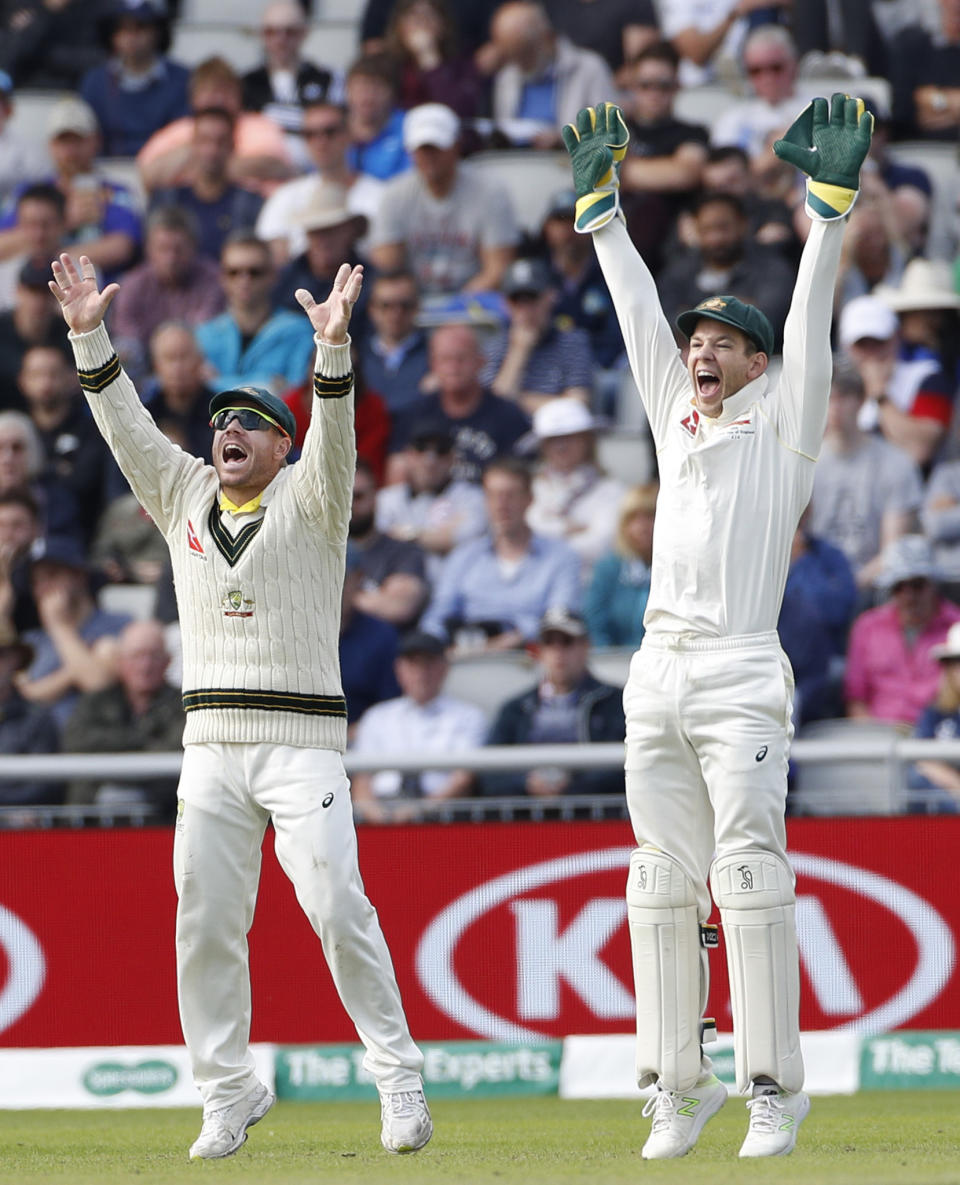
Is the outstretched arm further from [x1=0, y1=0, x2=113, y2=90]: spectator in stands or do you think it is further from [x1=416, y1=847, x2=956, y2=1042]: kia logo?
[x1=0, y1=0, x2=113, y2=90]: spectator in stands

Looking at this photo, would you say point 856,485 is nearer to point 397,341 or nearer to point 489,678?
point 489,678

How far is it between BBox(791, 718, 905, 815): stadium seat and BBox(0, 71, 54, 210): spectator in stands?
25.8ft

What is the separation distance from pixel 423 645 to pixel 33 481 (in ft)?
10.2

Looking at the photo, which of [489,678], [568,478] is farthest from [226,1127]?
[568,478]

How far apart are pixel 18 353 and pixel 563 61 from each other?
4325 millimetres

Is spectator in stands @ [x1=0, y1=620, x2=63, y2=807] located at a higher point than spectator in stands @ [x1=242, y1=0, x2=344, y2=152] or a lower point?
lower

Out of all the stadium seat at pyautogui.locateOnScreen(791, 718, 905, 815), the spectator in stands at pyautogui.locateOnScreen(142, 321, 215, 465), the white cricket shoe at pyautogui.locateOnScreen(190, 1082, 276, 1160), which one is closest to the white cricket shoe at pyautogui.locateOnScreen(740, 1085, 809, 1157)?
the white cricket shoe at pyautogui.locateOnScreen(190, 1082, 276, 1160)

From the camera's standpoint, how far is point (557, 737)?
9633mm

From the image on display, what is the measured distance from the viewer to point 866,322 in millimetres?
11883

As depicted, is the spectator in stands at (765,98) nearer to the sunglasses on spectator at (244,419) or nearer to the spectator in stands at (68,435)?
the spectator in stands at (68,435)

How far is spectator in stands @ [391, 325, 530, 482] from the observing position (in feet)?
38.8

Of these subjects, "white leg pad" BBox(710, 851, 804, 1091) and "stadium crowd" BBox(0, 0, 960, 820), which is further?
"stadium crowd" BBox(0, 0, 960, 820)

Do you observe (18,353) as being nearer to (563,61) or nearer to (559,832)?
(563,61)

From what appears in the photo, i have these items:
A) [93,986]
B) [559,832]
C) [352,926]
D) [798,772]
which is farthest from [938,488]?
[352,926]
